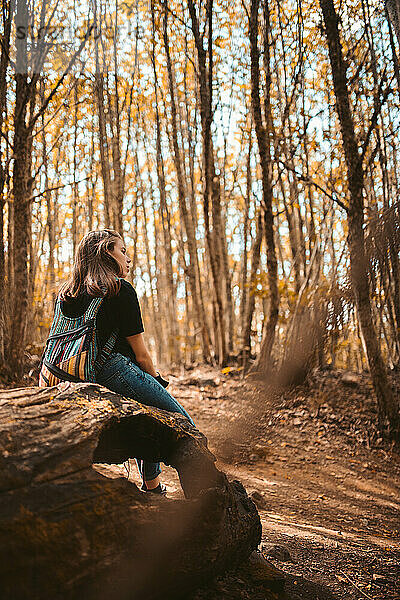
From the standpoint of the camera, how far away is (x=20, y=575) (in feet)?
3.64

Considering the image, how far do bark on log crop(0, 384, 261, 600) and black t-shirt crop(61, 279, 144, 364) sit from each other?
404 millimetres

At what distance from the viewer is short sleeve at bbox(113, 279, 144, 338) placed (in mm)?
2094

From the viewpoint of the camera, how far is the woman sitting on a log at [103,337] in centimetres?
195

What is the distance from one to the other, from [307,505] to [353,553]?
3.90 ft

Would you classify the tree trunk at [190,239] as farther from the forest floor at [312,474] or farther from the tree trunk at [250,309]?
the tree trunk at [250,309]

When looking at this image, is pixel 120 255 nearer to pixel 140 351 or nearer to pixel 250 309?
pixel 140 351

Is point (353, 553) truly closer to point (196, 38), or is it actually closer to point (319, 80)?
point (319, 80)

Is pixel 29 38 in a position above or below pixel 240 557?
above

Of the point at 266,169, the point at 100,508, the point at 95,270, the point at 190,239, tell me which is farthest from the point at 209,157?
the point at 100,508

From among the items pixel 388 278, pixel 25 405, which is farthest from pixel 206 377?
pixel 25 405

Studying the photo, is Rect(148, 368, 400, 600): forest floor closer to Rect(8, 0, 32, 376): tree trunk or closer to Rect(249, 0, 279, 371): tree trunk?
Rect(249, 0, 279, 371): tree trunk

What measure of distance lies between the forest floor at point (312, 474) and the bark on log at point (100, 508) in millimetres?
212

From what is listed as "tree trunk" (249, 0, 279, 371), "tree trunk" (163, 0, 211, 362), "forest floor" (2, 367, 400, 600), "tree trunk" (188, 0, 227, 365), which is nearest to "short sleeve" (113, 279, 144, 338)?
"forest floor" (2, 367, 400, 600)

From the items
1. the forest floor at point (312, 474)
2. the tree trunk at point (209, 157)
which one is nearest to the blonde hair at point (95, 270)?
the forest floor at point (312, 474)
